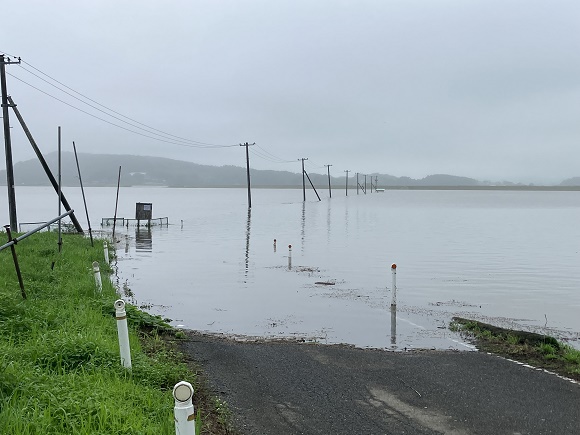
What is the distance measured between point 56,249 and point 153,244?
16.9 metres

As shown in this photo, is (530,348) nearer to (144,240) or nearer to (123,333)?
(123,333)

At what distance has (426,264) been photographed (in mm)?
27531

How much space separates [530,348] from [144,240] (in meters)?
32.9

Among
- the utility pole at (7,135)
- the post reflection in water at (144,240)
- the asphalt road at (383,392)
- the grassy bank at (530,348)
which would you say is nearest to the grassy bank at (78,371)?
the asphalt road at (383,392)

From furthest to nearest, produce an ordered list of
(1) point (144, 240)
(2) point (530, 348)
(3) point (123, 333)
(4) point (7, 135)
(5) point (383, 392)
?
(1) point (144, 240), (4) point (7, 135), (2) point (530, 348), (5) point (383, 392), (3) point (123, 333)

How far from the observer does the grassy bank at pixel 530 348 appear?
9.05 metres

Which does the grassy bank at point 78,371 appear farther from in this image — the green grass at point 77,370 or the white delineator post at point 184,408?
the white delineator post at point 184,408

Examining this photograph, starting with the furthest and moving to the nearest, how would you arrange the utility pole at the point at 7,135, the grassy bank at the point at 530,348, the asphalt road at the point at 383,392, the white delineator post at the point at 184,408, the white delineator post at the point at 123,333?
the utility pole at the point at 7,135 < the grassy bank at the point at 530,348 < the white delineator post at the point at 123,333 < the asphalt road at the point at 383,392 < the white delineator post at the point at 184,408

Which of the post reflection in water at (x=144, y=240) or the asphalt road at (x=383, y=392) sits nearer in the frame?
the asphalt road at (x=383, y=392)

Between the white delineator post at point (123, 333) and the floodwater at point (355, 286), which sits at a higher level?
→ the white delineator post at point (123, 333)

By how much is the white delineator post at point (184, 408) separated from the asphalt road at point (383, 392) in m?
1.89

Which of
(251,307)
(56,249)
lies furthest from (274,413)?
(56,249)

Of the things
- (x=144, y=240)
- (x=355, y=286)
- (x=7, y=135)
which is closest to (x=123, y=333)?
(x=355, y=286)

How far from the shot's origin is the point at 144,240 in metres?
39.4
